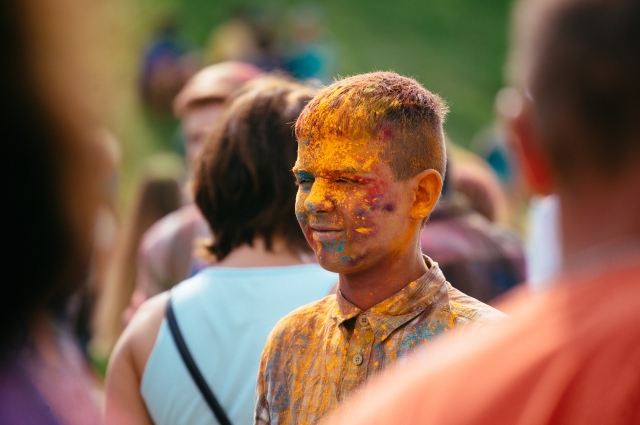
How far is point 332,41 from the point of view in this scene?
59.7 ft

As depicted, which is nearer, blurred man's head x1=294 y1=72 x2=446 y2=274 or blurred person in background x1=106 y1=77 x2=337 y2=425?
blurred man's head x1=294 y1=72 x2=446 y2=274

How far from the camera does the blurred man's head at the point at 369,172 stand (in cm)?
197

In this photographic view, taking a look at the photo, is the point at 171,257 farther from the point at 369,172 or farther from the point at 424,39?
the point at 424,39

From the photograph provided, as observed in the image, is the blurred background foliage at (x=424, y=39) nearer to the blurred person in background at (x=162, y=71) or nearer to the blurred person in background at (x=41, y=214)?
the blurred person in background at (x=162, y=71)

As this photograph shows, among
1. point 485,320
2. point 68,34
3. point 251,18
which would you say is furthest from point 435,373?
point 251,18

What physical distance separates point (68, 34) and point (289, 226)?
6.25 feet

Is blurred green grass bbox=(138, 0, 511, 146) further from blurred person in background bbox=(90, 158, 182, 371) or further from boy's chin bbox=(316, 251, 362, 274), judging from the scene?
boy's chin bbox=(316, 251, 362, 274)

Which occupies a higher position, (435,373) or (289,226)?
(435,373)

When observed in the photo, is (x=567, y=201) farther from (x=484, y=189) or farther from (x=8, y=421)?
(x=484, y=189)

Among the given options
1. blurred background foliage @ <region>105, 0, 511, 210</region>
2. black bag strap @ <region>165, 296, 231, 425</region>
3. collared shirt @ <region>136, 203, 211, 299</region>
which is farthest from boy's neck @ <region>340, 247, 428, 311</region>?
blurred background foliage @ <region>105, 0, 511, 210</region>

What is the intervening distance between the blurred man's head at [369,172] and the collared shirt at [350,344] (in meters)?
0.12

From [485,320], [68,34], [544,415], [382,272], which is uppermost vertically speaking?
[68,34]

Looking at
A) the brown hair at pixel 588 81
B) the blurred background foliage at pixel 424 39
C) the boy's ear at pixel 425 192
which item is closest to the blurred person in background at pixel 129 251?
the boy's ear at pixel 425 192

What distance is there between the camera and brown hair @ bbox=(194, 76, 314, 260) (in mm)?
2777
